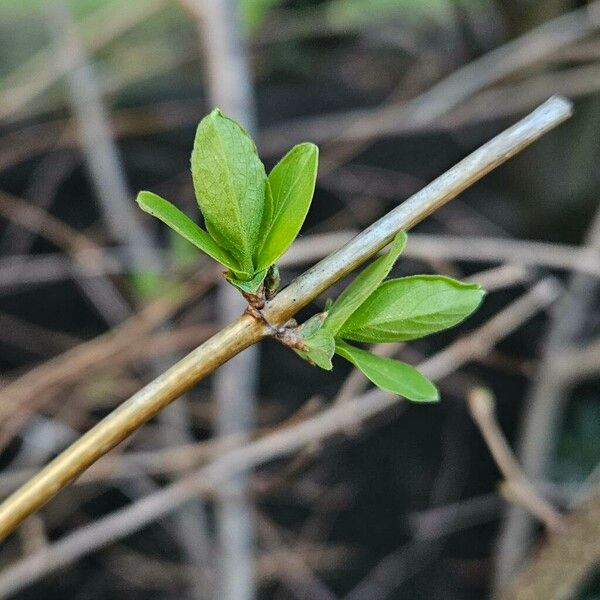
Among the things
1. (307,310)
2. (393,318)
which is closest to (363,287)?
(393,318)

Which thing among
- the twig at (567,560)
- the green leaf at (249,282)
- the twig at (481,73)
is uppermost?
the twig at (481,73)

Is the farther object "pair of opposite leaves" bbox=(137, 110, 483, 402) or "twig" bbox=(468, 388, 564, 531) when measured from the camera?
"twig" bbox=(468, 388, 564, 531)

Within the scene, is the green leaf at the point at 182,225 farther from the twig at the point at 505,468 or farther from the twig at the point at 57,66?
the twig at the point at 57,66

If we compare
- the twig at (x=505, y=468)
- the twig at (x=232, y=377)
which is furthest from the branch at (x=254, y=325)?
the twig at (x=232, y=377)

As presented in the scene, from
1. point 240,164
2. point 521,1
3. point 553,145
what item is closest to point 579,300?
point 553,145

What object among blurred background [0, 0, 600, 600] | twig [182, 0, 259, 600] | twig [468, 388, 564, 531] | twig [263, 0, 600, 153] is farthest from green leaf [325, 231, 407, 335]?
twig [263, 0, 600, 153]

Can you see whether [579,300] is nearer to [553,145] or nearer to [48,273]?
[553,145]

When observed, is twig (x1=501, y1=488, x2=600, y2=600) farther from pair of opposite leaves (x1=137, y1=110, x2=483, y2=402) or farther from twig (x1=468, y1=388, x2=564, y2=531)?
pair of opposite leaves (x1=137, y1=110, x2=483, y2=402)
